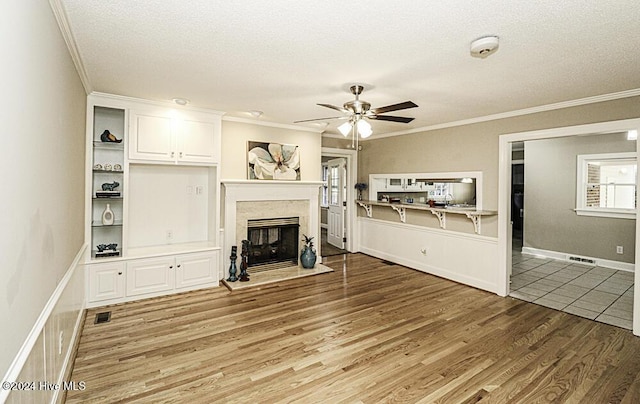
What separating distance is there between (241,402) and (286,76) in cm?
267

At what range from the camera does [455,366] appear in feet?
8.59

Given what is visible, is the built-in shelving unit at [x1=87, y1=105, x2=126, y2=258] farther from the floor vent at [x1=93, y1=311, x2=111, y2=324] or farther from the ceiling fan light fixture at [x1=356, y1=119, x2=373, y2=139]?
the ceiling fan light fixture at [x1=356, y1=119, x2=373, y2=139]

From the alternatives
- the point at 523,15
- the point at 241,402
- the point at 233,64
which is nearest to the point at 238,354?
the point at 241,402

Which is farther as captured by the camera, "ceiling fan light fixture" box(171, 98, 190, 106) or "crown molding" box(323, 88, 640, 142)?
"ceiling fan light fixture" box(171, 98, 190, 106)

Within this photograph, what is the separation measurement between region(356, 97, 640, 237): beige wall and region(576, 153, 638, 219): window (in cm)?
306

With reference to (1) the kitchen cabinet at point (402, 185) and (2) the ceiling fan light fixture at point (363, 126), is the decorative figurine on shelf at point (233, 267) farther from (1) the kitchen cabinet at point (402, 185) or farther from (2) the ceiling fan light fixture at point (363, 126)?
(1) the kitchen cabinet at point (402, 185)

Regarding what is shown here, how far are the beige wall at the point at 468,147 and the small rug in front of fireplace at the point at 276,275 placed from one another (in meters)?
1.84

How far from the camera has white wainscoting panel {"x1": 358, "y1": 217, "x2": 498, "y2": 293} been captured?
453 centimetres

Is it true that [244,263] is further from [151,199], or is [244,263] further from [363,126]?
[363,126]

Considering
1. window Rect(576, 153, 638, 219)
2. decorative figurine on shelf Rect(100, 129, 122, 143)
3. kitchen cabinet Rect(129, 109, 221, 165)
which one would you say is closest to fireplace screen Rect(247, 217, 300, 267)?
kitchen cabinet Rect(129, 109, 221, 165)

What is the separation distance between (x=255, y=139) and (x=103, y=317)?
3.02 meters

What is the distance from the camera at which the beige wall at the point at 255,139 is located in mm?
4742

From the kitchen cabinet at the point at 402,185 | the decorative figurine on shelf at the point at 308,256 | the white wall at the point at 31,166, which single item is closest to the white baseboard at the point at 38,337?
the white wall at the point at 31,166

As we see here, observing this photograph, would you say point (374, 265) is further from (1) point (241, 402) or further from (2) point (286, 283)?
(1) point (241, 402)
